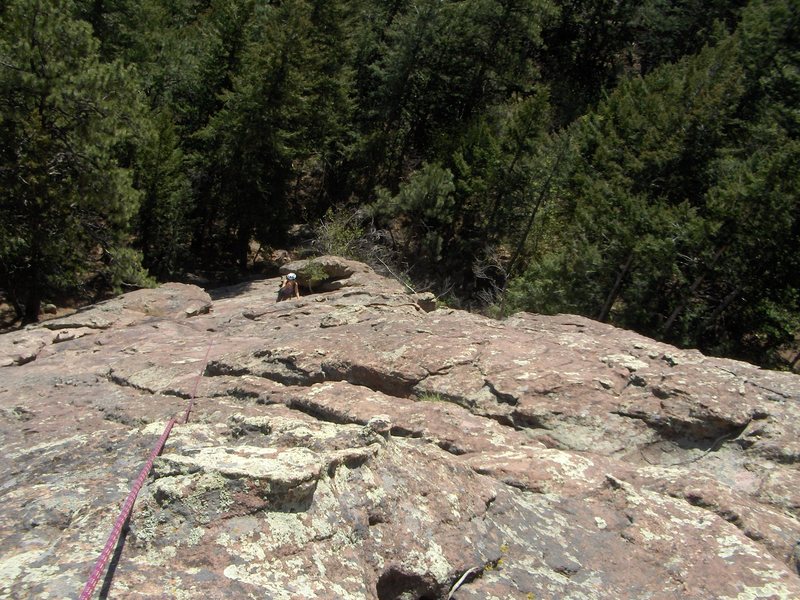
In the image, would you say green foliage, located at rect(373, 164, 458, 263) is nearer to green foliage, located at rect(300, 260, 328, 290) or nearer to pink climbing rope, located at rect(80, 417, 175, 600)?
Result: green foliage, located at rect(300, 260, 328, 290)

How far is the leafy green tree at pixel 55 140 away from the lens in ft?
49.4

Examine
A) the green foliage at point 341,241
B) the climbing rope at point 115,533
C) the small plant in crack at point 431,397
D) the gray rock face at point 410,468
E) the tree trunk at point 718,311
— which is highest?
the climbing rope at point 115,533

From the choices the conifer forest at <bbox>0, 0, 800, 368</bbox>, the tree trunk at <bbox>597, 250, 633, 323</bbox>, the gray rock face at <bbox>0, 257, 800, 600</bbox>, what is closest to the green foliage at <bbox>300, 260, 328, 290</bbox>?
the conifer forest at <bbox>0, 0, 800, 368</bbox>

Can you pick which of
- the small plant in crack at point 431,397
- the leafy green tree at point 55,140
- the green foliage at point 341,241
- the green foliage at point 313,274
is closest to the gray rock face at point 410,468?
the small plant in crack at point 431,397

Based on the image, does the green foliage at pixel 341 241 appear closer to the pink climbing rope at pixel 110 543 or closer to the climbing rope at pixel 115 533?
the climbing rope at pixel 115 533

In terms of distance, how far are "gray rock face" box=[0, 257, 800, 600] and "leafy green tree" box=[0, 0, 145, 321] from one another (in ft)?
31.4

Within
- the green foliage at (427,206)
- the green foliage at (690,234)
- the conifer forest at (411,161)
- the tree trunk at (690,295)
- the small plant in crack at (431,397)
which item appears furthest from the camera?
the green foliage at (427,206)

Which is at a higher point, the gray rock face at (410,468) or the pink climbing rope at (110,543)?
the pink climbing rope at (110,543)

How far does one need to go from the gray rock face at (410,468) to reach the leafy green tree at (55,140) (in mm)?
9586

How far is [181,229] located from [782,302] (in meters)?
20.9

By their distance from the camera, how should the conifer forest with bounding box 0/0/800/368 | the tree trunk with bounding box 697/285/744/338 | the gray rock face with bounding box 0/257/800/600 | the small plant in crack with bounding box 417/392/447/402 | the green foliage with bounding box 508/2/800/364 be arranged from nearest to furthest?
the gray rock face with bounding box 0/257/800/600
the small plant in crack with bounding box 417/392/447/402
the conifer forest with bounding box 0/0/800/368
the green foliage with bounding box 508/2/800/364
the tree trunk with bounding box 697/285/744/338

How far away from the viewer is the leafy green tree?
1505 centimetres

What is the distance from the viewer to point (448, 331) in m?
7.30

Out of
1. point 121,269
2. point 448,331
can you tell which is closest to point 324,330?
point 448,331
